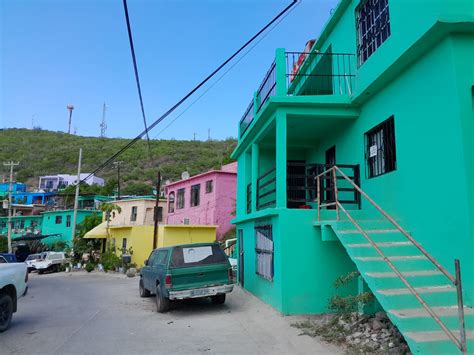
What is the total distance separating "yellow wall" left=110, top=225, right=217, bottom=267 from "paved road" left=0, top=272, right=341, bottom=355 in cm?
1198

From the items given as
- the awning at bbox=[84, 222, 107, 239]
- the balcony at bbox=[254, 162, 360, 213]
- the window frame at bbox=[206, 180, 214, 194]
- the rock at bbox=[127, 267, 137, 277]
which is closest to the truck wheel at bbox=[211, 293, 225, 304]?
the balcony at bbox=[254, 162, 360, 213]

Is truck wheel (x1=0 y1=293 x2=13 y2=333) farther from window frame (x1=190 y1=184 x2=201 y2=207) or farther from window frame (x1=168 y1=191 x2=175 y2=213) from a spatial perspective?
window frame (x1=168 y1=191 x2=175 y2=213)

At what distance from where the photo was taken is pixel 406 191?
7535mm

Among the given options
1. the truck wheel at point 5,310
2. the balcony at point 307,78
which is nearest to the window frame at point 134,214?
the balcony at point 307,78

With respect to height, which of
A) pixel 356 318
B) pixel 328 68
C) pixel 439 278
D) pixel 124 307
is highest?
pixel 328 68

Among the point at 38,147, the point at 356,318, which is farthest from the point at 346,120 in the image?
the point at 38,147

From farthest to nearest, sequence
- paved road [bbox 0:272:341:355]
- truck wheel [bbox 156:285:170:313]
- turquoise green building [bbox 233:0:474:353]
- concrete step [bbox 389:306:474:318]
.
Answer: truck wheel [bbox 156:285:170:313], paved road [bbox 0:272:341:355], turquoise green building [bbox 233:0:474:353], concrete step [bbox 389:306:474:318]

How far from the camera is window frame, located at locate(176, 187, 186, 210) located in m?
32.8

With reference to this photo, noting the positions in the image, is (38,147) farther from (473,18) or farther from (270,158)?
(473,18)

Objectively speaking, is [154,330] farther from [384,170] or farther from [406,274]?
[384,170]

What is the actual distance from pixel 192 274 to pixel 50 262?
2424cm

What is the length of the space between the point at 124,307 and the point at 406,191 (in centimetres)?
867

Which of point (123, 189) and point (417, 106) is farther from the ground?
point (123, 189)

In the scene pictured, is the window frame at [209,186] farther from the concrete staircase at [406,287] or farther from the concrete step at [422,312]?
the concrete step at [422,312]
